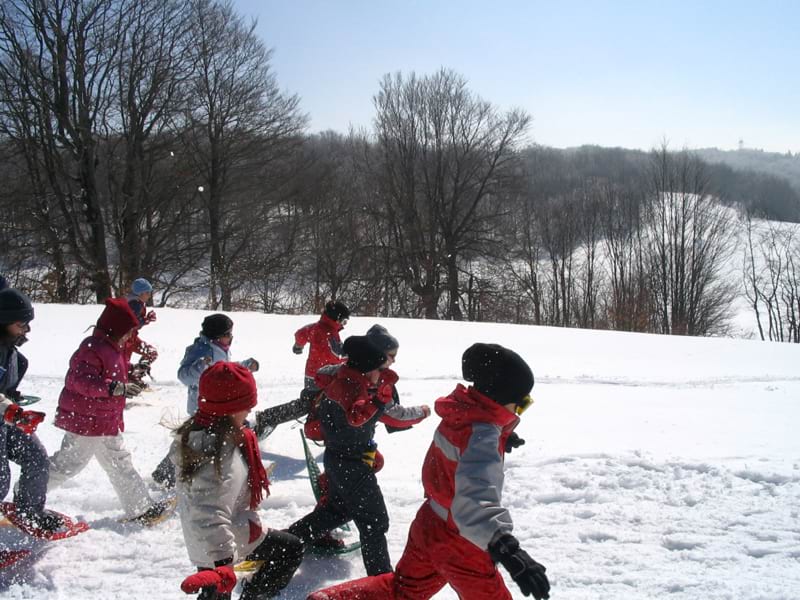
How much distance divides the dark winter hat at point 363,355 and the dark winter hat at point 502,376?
1.08 meters

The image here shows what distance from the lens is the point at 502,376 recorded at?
7.87ft

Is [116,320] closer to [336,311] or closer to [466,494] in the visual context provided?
[336,311]

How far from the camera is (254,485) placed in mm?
2725

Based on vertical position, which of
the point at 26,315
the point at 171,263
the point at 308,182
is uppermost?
the point at 308,182

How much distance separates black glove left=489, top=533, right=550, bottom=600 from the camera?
6.19 ft

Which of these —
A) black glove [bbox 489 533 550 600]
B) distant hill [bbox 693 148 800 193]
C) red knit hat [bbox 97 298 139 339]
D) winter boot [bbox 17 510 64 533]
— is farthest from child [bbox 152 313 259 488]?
distant hill [bbox 693 148 800 193]

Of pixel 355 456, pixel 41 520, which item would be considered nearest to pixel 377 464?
pixel 355 456

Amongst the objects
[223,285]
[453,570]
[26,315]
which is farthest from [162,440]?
[223,285]

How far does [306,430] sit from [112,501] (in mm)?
1539

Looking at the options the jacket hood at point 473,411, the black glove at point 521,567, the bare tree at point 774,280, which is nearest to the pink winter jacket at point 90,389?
the jacket hood at point 473,411

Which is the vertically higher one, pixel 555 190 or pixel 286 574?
pixel 555 190

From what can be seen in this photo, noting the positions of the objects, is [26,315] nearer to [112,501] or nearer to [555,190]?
[112,501]

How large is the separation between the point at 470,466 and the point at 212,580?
111cm

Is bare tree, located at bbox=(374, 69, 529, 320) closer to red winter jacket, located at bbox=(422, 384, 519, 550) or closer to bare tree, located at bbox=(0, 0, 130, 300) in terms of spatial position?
bare tree, located at bbox=(0, 0, 130, 300)
